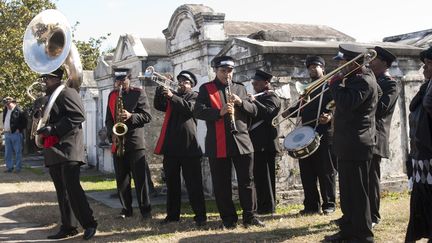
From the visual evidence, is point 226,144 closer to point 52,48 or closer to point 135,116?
point 135,116

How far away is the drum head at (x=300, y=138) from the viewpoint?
638 cm

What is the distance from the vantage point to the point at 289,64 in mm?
8758

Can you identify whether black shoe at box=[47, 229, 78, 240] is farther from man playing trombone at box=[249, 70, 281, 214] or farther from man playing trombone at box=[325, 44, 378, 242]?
man playing trombone at box=[325, 44, 378, 242]

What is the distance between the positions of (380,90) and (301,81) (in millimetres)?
2701

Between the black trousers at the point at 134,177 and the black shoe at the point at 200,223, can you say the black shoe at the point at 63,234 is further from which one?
the black shoe at the point at 200,223

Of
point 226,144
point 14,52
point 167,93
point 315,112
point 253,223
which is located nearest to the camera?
point 226,144

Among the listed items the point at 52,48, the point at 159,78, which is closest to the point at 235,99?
the point at 159,78

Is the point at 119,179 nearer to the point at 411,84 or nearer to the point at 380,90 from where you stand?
the point at 380,90

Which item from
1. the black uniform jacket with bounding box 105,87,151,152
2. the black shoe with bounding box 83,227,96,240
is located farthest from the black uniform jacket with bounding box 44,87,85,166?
the black uniform jacket with bounding box 105,87,151,152

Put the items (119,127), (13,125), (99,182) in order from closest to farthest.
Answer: (119,127) → (99,182) → (13,125)

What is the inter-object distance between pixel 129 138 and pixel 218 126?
1.61m

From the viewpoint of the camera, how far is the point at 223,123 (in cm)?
681

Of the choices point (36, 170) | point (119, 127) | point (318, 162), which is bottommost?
point (36, 170)

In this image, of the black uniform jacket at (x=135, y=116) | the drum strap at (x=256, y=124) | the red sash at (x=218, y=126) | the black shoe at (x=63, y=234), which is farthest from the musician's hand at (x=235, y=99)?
the black shoe at (x=63, y=234)
